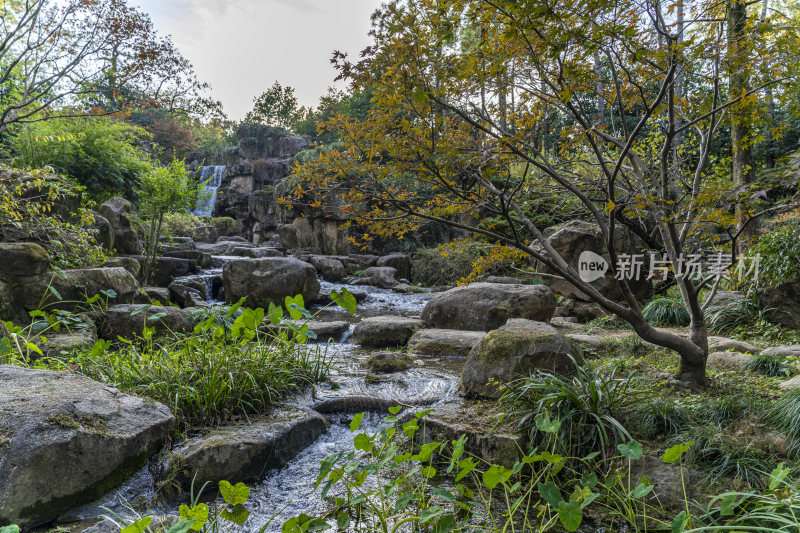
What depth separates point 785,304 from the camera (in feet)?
19.1

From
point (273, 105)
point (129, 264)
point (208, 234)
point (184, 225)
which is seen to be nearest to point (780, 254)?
point (129, 264)

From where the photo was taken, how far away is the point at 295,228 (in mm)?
19156

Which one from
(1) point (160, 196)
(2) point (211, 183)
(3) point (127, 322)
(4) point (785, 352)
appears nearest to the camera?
(4) point (785, 352)

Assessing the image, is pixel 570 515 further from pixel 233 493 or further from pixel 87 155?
pixel 87 155

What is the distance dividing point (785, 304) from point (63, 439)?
801cm

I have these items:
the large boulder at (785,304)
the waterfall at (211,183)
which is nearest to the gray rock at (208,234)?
the waterfall at (211,183)

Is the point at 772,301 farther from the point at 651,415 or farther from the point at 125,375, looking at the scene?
the point at 125,375

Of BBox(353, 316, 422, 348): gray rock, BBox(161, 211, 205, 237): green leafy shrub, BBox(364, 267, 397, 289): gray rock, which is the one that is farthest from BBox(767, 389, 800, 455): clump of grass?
BBox(161, 211, 205, 237): green leafy shrub

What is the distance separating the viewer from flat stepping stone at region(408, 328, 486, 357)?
5605 mm

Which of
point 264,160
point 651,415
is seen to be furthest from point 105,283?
point 264,160

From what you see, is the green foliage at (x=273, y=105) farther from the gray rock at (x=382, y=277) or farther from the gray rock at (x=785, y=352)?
the gray rock at (x=785, y=352)

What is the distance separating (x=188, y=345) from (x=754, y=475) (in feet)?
13.1

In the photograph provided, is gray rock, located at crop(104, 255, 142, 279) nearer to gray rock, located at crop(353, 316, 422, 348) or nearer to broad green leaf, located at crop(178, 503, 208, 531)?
gray rock, located at crop(353, 316, 422, 348)

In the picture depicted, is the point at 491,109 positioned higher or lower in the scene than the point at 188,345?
higher
